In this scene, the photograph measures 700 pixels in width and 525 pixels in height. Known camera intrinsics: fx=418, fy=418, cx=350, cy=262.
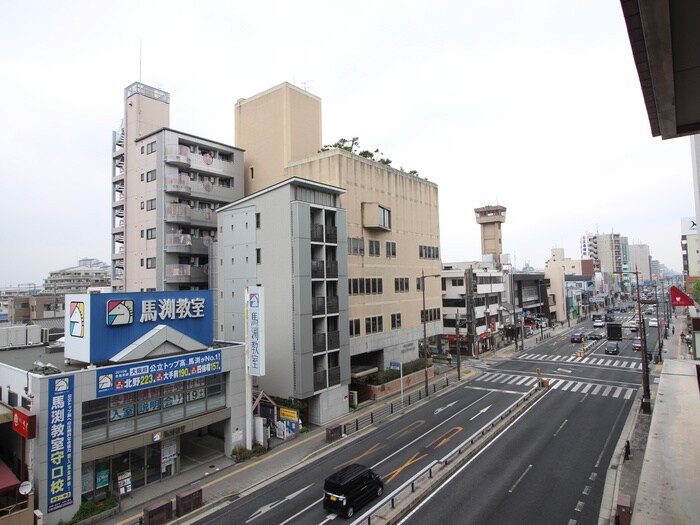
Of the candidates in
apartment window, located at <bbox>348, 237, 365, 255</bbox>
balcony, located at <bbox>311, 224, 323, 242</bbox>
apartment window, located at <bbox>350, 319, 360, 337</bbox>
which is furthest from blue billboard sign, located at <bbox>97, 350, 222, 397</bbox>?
apartment window, located at <bbox>348, 237, 365, 255</bbox>

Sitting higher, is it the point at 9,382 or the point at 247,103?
the point at 247,103

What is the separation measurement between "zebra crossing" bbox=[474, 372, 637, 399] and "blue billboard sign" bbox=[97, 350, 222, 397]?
33.6 metres

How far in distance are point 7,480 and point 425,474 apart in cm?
2031

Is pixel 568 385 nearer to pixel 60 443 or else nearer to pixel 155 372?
pixel 155 372

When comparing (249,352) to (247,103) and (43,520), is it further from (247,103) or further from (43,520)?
(247,103)

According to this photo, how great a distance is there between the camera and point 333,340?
34594 millimetres

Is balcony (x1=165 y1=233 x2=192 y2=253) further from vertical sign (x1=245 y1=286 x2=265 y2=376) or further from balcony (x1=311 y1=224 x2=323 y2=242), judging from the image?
vertical sign (x1=245 y1=286 x2=265 y2=376)

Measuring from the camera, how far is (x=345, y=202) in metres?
40.6

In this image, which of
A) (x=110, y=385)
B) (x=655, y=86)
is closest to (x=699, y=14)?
(x=655, y=86)

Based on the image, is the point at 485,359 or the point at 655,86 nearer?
the point at 655,86

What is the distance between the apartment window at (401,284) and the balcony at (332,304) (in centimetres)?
1255

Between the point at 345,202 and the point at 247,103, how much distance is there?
1908 centimetres

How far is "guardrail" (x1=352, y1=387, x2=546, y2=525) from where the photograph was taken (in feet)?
63.1

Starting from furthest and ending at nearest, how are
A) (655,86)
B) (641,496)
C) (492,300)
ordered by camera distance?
(492,300) < (641,496) < (655,86)
